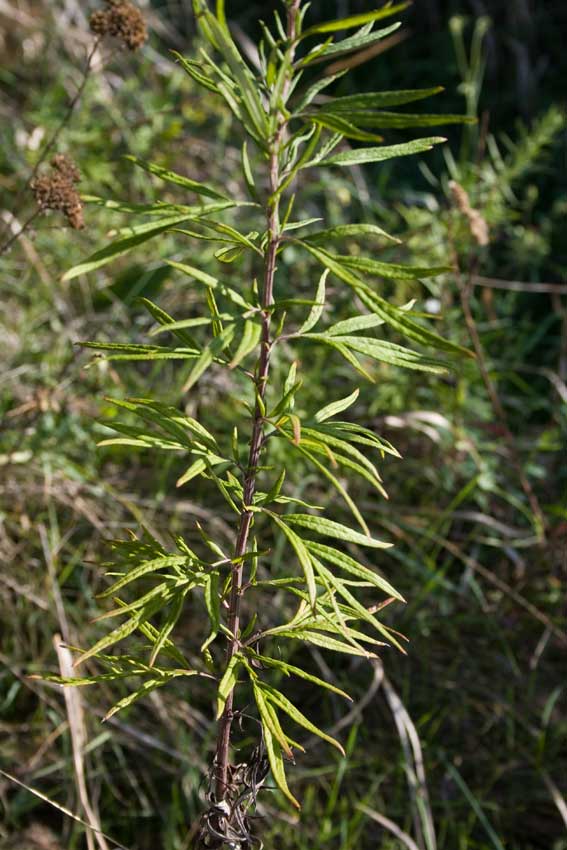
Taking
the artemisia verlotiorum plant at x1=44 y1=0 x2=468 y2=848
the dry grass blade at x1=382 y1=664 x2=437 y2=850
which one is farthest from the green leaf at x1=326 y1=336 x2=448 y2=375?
the dry grass blade at x1=382 y1=664 x2=437 y2=850

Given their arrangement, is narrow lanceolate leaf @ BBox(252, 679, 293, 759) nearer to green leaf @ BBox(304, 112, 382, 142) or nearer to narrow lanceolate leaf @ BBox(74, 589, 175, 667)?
→ narrow lanceolate leaf @ BBox(74, 589, 175, 667)

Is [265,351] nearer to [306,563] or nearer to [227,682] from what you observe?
[306,563]

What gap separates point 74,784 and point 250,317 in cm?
125

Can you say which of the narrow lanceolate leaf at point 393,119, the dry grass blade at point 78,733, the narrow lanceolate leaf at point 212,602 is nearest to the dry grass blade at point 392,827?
the dry grass blade at point 78,733

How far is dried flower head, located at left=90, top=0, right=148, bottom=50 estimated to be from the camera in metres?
1.48

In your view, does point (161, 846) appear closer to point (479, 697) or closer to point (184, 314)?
point (479, 697)

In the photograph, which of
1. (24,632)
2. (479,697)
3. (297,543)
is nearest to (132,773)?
(24,632)

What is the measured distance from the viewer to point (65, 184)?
4.21 ft

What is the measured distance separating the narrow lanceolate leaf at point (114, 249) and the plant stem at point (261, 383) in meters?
0.10

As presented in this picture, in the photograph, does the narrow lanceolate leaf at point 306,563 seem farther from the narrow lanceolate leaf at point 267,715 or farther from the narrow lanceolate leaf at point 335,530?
the narrow lanceolate leaf at point 267,715

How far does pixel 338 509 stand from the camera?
7.26 ft

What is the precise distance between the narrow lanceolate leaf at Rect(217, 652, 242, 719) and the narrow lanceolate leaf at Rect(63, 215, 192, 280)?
17.0 inches

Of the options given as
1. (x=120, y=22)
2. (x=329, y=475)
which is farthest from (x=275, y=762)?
(x=120, y=22)

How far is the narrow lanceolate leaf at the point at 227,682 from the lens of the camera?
0.90 meters
